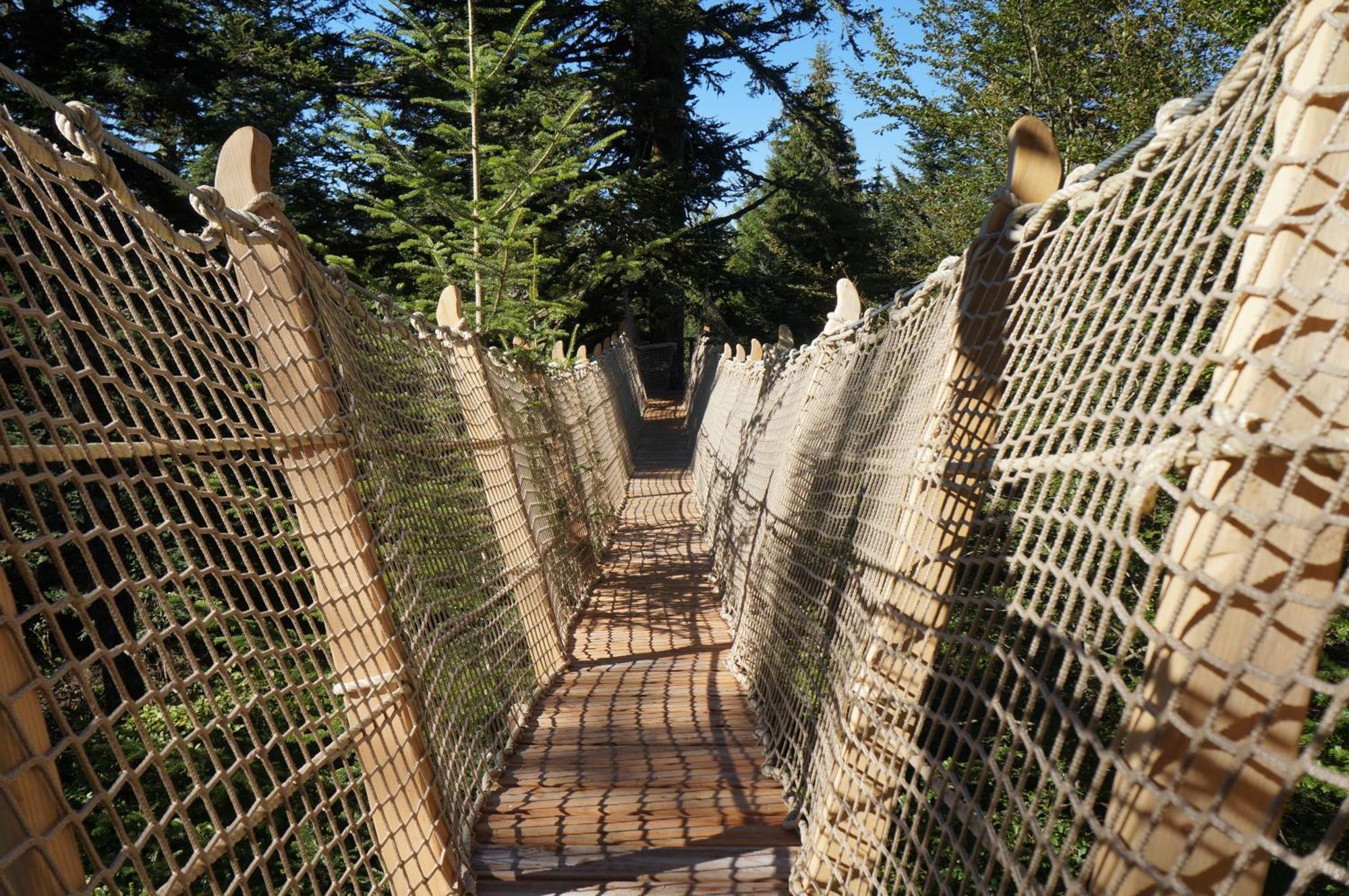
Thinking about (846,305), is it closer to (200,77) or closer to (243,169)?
(243,169)

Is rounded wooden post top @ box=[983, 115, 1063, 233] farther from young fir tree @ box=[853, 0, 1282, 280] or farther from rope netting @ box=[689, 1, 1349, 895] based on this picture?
young fir tree @ box=[853, 0, 1282, 280]

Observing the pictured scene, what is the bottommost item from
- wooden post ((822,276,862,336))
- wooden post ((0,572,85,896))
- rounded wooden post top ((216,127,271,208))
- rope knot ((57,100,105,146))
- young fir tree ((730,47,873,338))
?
young fir tree ((730,47,873,338))

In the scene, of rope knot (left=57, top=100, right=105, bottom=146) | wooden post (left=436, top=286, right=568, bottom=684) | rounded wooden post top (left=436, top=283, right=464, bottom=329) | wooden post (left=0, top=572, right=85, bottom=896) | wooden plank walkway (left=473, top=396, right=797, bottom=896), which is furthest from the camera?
rounded wooden post top (left=436, top=283, right=464, bottom=329)

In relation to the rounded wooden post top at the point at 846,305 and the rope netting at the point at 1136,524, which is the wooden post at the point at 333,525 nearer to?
the rope netting at the point at 1136,524

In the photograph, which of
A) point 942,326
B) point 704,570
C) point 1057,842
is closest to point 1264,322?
point 942,326

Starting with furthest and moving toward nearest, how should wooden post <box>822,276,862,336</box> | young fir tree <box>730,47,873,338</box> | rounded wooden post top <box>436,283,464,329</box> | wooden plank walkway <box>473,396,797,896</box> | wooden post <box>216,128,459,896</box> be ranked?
young fir tree <box>730,47,873,338</box> → wooden post <box>822,276,862,336</box> → rounded wooden post top <box>436,283,464,329</box> → wooden plank walkway <box>473,396,797,896</box> → wooden post <box>216,128,459,896</box>

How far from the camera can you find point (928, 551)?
199cm

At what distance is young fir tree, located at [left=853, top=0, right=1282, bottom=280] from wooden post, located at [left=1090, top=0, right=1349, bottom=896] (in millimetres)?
5788

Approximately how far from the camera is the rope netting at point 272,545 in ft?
3.54

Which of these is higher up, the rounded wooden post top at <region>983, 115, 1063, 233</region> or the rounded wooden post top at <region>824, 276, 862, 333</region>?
the rounded wooden post top at <region>983, 115, 1063, 233</region>

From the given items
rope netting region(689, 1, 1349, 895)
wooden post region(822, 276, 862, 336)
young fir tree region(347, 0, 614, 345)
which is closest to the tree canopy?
young fir tree region(347, 0, 614, 345)

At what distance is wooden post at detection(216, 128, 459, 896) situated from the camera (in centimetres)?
189

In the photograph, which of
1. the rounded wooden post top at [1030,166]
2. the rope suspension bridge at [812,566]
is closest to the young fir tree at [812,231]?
the rope suspension bridge at [812,566]

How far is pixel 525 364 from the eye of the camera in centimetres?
549
